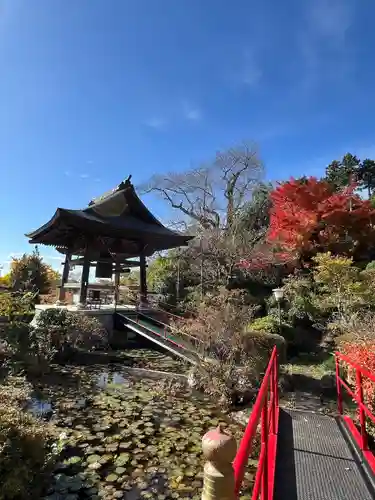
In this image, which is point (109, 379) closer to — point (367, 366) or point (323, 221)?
point (367, 366)

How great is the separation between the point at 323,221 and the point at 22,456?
14.5 metres

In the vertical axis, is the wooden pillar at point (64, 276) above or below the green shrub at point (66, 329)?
above

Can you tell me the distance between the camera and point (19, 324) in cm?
879

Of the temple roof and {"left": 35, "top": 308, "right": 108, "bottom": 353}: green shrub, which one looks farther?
the temple roof

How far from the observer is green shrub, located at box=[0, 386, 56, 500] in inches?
114

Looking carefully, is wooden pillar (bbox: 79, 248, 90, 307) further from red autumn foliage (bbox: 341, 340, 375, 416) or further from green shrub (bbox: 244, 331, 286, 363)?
red autumn foliage (bbox: 341, 340, 375, 416)

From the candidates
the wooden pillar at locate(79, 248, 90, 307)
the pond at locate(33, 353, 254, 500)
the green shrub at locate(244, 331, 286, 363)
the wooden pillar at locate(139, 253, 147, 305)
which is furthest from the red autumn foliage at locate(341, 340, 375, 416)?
the wooden pillar at locate(139, 253, 147, 305)

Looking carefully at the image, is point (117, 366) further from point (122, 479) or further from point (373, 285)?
point (373, 285)

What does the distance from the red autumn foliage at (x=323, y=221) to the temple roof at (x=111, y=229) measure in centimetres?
509

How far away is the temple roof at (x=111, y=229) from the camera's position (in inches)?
526

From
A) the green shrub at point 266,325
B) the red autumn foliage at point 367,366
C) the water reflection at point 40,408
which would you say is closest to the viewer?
the red autumn foliage at point 367,366

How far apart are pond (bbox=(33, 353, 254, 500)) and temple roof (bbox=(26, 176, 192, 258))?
267 inches

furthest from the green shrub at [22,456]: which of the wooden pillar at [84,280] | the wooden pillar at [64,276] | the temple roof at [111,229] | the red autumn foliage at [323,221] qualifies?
the red autumn foliage at [323,221]

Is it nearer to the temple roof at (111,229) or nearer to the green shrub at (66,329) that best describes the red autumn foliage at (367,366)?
the green shrub at (66,329)
